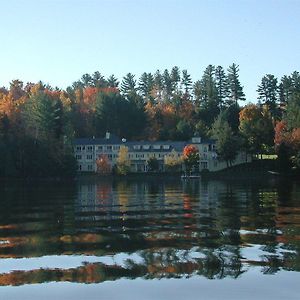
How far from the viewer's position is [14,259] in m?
20.2

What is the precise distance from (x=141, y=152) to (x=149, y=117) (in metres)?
16.0

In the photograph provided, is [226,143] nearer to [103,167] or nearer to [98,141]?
[103,167]

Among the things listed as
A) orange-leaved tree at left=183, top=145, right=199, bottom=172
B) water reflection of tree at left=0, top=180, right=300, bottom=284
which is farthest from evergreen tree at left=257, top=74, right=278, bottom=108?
water reflection of tree at left=0, top=180, right=300, bottom=284

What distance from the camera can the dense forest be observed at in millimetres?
108750

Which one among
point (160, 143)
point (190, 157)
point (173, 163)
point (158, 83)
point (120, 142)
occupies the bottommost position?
point (173, 163)

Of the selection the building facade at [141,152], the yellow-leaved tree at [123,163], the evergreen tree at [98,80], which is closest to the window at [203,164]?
the building facade at [141,152]

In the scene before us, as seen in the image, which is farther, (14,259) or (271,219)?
(271,219)

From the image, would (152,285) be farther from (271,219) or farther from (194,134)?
(194,134)

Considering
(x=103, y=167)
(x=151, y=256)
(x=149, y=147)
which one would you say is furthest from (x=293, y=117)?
(x=151, y=256)

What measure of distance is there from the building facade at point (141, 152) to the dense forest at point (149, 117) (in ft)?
11.7

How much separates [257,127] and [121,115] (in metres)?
32.4

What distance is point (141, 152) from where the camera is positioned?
416 ft

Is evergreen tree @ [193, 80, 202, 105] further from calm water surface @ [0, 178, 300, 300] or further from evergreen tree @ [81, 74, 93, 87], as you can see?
calm water surface @ [0, 178, 300, 300]

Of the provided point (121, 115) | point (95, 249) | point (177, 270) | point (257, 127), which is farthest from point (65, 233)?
point (121, 115)
